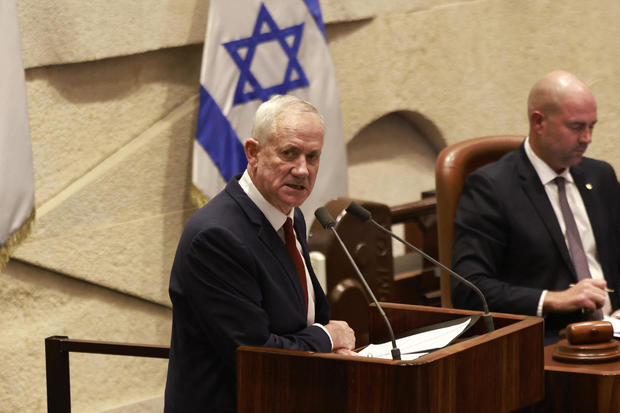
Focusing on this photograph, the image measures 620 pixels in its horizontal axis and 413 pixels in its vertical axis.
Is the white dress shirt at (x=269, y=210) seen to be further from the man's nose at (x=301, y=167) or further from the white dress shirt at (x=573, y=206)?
the white dress shirt at (x=573, y=206)

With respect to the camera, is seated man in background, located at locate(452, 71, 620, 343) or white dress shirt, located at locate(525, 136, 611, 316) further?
white dress shirt, located at locate(525, 136, 611, 316)

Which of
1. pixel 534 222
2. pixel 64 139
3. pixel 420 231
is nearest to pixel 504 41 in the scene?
pixel 420 231

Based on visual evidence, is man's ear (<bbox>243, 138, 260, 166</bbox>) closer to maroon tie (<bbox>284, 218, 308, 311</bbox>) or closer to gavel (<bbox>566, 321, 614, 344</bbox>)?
maroon tie (<bbox>284, 218, 308, 311</bbox>)

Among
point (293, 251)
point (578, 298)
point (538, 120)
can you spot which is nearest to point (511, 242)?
point (578, 298)

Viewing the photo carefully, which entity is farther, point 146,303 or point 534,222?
point 146,303

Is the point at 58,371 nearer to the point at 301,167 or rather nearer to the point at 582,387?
the point at 301,167

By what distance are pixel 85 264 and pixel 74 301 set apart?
0.18 meters

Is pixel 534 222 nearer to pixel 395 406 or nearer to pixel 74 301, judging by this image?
pixel 395 406

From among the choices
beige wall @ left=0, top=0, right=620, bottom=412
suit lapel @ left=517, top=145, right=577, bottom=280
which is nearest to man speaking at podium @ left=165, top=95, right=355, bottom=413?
suit lapel @ left=517, top=145, right=577, bottom=280

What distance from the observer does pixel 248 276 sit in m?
2.41

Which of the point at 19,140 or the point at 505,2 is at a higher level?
the point at 505,2

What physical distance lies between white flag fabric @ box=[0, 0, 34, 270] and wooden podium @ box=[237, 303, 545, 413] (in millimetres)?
1947

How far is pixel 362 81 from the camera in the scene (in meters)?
5.27

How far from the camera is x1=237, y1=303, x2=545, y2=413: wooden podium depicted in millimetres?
2086
